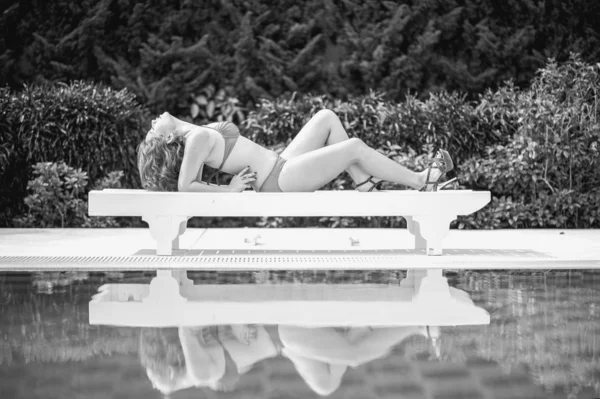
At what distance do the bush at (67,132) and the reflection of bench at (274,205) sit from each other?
282 centimetres

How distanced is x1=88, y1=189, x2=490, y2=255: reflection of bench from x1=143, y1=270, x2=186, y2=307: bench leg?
639mm

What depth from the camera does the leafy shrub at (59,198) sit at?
716 cm

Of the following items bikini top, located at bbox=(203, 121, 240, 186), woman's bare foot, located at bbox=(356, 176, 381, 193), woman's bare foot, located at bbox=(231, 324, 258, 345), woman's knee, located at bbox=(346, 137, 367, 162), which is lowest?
woman's bare foot, located at bbox=(231, 324, 258, 345)

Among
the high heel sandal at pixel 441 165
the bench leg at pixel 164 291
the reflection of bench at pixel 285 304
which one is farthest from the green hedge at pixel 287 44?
the reflection of bench at pixel 285 304

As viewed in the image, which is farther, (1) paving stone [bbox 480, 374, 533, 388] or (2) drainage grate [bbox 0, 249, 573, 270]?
(2) drainage grate [bbox 0, 249, 573, 270]

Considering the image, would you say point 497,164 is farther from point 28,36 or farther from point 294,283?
point 28,36

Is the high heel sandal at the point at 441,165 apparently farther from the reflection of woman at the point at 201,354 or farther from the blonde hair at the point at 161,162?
the reflection of woman at the point at 201,354

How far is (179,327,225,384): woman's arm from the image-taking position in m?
2.03

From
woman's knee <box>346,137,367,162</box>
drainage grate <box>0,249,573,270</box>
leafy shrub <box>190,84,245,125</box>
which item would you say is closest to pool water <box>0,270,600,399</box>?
drainage grate <box>0,249,573,270</box>

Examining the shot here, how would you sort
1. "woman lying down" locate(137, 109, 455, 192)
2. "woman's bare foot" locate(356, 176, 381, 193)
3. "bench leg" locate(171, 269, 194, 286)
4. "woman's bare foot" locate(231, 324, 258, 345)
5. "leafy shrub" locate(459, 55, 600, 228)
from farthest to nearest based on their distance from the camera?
"leafy shrub" locate(459, 55, 600, 228), "woman's bare foot" locate(356, 176, 381, 193), "woman lying down" locate(137, 109, 455, 192), "bench leg" locate(171, 269, 194, 286), "woman's bare foot" locate(231, 324, 258, 345)

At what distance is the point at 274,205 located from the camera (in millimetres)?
4695

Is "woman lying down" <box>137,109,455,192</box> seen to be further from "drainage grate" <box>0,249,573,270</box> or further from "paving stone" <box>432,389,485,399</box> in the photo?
"paving stone" <box>432,389,485,399</box>

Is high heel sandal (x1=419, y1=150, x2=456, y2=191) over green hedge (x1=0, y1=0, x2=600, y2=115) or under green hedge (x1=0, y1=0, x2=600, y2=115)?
under

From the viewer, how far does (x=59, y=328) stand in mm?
2678
